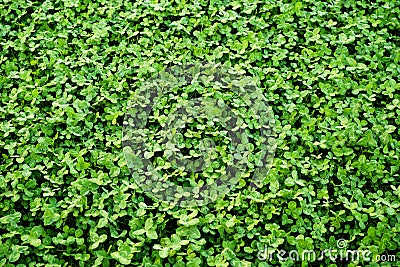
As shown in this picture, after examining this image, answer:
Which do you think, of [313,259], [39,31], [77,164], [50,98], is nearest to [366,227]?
[313,259]

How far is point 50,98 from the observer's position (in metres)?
2.20

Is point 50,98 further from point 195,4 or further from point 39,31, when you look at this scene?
point 195,4

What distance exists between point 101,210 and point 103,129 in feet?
1.56

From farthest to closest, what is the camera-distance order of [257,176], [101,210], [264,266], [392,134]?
[392,134]
[257,176]
[101,210]
[264,266]

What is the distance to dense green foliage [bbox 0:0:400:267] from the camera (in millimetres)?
1706

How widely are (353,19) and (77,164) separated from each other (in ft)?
5.85

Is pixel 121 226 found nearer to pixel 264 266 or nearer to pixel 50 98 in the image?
pixel 264 266

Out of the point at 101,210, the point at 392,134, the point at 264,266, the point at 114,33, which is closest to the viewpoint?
the point at 264,266

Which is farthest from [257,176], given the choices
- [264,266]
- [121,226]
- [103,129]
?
[103,129]

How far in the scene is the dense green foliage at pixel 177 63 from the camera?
1.71 m

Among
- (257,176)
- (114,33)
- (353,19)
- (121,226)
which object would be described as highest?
(353,19)

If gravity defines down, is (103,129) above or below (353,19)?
below

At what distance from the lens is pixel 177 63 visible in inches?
92.7

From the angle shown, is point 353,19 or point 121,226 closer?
point 121,226
